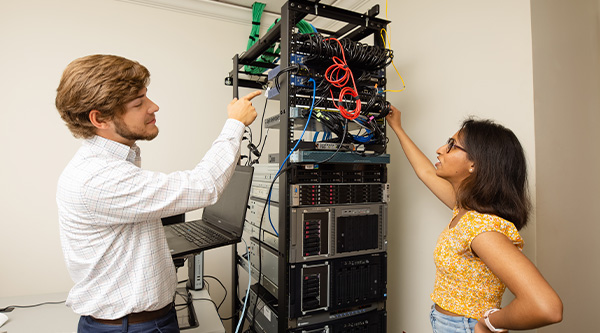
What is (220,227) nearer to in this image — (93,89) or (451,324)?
(93,89)

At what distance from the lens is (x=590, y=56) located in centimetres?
151

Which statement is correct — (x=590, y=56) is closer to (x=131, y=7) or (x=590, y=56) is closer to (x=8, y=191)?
(x=131, y=7)

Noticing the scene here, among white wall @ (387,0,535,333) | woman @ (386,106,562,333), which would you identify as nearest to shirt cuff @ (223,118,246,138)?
woman @ (386,106,562,333)


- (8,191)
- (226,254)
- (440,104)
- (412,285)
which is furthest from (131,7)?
(412,285)

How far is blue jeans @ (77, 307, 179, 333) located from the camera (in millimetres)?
957

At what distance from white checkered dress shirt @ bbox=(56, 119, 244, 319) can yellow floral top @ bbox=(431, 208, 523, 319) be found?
73 cm

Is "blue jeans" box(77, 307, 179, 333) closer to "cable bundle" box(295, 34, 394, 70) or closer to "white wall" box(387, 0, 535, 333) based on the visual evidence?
"cable bundle" box(295, 34, 394, 70)

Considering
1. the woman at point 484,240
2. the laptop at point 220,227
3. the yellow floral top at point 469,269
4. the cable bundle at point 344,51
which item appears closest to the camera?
the woman at point 484,240

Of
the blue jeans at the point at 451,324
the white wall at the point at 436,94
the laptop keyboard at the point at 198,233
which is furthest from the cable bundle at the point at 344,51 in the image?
the blue jeans at the point at 451,324

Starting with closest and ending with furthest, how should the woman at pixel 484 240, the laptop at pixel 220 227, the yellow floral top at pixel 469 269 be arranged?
the woman at pixel 484 240 → the yellow floral top at pixel 469 269 → the laptop at pixel 220 227

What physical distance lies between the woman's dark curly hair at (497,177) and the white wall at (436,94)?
0.35 meters

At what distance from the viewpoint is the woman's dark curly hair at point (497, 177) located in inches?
41.1

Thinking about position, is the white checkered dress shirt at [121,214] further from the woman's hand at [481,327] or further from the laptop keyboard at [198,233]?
the woman's hand at [481,327]

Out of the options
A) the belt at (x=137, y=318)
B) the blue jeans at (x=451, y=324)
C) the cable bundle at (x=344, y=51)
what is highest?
the cable bundle at (x=344, y=51)
